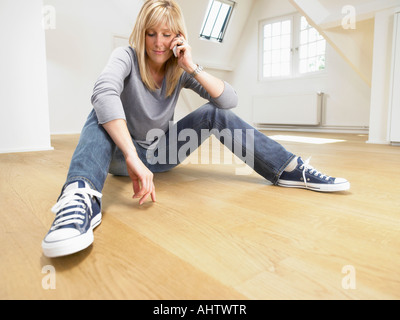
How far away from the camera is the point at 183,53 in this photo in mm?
1093

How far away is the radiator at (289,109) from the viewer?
15.9 ft

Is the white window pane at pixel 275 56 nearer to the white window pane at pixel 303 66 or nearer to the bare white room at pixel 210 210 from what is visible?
the white window pane at pixel 303 66

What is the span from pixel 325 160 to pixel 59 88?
4289mm

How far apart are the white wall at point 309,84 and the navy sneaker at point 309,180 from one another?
387 cm

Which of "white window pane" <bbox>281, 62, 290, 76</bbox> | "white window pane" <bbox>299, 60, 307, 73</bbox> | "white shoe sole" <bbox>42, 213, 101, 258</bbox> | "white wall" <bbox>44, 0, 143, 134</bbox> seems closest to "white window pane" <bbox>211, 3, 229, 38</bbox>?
"white window pane" <bbox>281, 62, 290, 76</bbox>

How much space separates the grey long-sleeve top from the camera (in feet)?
3.01

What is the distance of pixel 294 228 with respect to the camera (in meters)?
0.80

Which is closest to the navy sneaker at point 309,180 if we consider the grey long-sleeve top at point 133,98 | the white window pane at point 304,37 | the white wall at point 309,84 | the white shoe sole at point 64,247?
the grey long-sleeve top at point 133,98

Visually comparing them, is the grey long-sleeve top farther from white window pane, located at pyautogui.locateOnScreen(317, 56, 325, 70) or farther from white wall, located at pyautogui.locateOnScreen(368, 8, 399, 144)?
white window pane, located at pyautogui.locateOnScreen(317, 56, 325, 70)

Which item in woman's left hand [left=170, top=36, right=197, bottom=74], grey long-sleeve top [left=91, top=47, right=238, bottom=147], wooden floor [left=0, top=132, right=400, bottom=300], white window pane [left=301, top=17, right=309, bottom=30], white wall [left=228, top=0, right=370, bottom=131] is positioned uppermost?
white window pane [left=301, top=17, right=309, bottom=30]

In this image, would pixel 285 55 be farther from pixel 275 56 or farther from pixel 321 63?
pixel 321 63

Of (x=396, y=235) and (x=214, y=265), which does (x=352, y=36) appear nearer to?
(x=396, y=235)

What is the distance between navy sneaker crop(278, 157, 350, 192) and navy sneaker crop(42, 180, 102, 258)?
2.42ft
